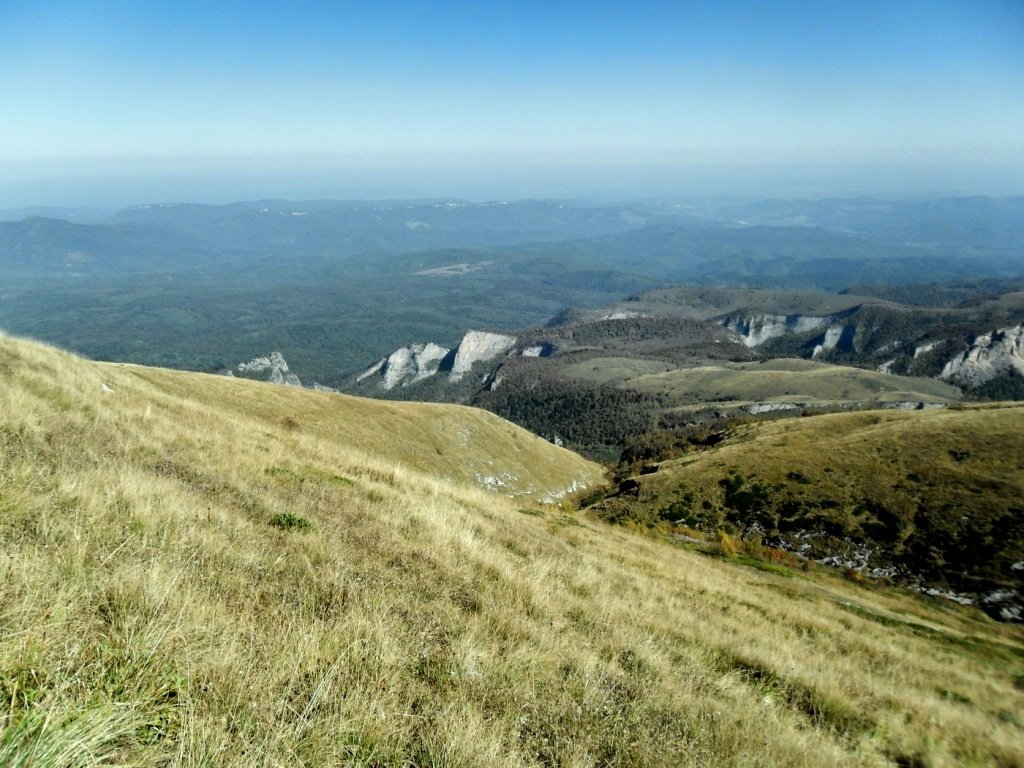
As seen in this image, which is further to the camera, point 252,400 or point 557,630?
point 252,400

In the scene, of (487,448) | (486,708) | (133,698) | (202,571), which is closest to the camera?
(133,698)

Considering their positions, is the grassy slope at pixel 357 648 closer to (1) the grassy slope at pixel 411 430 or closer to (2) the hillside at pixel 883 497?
(1) the grassy slope at pixel 411 430

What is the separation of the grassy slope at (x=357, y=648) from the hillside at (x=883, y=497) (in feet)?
105

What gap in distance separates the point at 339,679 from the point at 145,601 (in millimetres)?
1561

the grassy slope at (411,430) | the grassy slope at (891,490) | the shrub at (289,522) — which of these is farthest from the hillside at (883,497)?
the shrub at (289,522)

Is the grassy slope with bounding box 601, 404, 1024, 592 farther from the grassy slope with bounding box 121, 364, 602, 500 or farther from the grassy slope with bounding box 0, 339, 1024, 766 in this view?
the grassy slope with bounding box 0, 339, 1024, 766

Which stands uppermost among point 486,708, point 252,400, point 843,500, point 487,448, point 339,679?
point 339,679

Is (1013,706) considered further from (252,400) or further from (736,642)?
(252,400)

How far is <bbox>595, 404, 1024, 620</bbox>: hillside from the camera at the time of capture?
1355 inches

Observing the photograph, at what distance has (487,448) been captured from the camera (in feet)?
219

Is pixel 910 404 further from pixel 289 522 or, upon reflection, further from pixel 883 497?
pixel 289 522

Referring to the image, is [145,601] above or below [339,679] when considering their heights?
above

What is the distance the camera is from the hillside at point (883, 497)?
34.4 meters

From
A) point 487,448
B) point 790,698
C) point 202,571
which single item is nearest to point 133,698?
point 202,571
